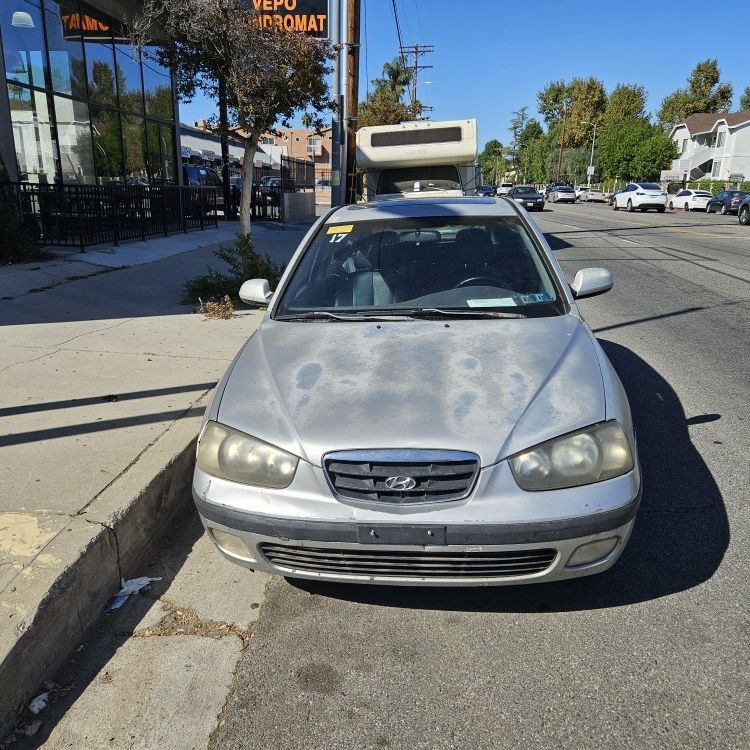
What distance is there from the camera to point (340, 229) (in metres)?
4.30

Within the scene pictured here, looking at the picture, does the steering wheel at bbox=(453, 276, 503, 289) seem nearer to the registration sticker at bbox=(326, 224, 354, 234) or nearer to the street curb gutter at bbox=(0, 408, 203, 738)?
the registration sticker at bbox=(326, 224, 354, 234)

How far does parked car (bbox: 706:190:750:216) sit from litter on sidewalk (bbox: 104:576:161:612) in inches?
1487

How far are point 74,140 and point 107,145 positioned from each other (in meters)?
1.29

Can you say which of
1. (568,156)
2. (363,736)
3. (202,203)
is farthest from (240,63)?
(568,156)

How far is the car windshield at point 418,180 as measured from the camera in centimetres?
1364

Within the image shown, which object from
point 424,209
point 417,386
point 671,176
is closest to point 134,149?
point 424,209

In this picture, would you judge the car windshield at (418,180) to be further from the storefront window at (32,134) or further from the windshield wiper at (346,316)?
the windshield wiper at (346,316)

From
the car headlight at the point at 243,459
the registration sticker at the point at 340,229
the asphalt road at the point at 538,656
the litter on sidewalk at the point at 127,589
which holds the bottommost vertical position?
the litter on sidewalk at the point at 127,589

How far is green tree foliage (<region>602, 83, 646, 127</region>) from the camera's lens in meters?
85.5

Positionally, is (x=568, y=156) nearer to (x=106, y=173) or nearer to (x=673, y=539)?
(x=106, y=173)

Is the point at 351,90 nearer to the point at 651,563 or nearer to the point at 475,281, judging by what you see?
the point at 475,281

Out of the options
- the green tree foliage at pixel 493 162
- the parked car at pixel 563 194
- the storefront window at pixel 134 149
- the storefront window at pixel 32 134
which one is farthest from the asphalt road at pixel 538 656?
the green tree foliage at pixel 493 162

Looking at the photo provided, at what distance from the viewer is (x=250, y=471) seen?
A: 2.63 metres

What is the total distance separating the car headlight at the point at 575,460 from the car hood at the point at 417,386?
0.05 meters
